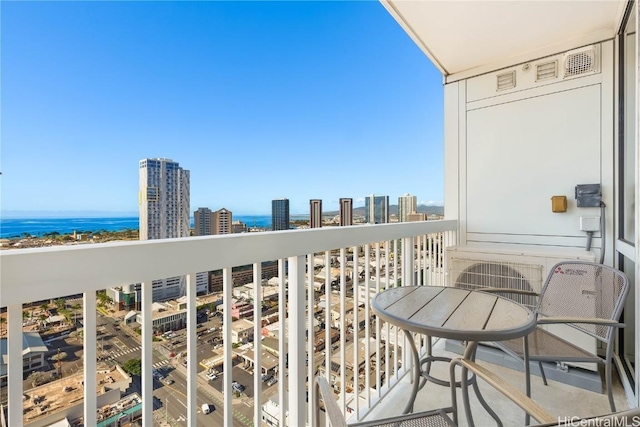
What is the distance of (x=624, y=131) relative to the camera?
2.44m

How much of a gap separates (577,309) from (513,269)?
560 mm

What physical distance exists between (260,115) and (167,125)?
2718 millimetres

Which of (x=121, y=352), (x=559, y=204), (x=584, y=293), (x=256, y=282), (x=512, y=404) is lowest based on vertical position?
(x=512, y=404)

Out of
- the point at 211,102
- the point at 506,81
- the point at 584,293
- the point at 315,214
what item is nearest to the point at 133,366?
the point at 315,214

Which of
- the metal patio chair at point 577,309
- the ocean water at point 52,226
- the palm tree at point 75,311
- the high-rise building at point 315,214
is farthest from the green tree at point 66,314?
the metal patio chair at point 577,309

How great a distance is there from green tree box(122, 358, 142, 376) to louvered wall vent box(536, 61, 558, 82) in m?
3.83

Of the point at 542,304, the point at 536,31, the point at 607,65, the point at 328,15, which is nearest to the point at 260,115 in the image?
the point at 328,15

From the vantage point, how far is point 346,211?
7.60 feet

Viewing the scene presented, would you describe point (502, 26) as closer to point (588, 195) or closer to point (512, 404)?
point (588, 195)

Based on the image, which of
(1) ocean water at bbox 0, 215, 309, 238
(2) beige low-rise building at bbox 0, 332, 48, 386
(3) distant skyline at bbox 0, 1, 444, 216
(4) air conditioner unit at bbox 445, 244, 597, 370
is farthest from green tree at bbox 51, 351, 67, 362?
(4) air conditioner unit at bbox 445, 244, 597, 370

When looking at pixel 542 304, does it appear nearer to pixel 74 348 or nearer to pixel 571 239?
pixel 571 239

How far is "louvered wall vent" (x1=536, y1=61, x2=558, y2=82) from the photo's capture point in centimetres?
285

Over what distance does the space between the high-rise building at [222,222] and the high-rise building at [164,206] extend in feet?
0.39

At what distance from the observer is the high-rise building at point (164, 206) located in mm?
1013
